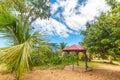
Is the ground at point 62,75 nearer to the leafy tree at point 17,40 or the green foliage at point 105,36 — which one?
the green foliage at point 105,36

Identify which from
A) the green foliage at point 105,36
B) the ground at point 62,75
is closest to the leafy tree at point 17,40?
the ground at point 62,75

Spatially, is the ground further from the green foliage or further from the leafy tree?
the leafy tree

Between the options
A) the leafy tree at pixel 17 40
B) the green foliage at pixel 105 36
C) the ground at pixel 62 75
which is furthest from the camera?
the green foliage at pixel 105 36

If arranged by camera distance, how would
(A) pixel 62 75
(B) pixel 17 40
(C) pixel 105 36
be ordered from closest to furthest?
(B) pixel 17 40 → (A) pixel 62 75 → (C) pixel 105 36

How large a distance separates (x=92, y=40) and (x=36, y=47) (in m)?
11.2

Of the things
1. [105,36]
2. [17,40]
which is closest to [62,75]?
[105,36]

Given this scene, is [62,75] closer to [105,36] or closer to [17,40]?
[105,36]

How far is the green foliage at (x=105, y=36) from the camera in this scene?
13281 mm

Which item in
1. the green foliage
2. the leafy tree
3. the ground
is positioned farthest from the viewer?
the green foliage

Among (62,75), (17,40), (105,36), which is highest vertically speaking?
(105,36)

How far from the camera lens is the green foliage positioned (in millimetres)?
13281

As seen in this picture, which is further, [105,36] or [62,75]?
[105,36]

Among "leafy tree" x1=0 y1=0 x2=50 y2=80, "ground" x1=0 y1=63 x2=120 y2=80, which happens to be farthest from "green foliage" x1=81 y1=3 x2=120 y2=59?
"leafy tree" x1=0 y1=0 x2=50 y2=80

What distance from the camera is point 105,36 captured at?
50.0ft
